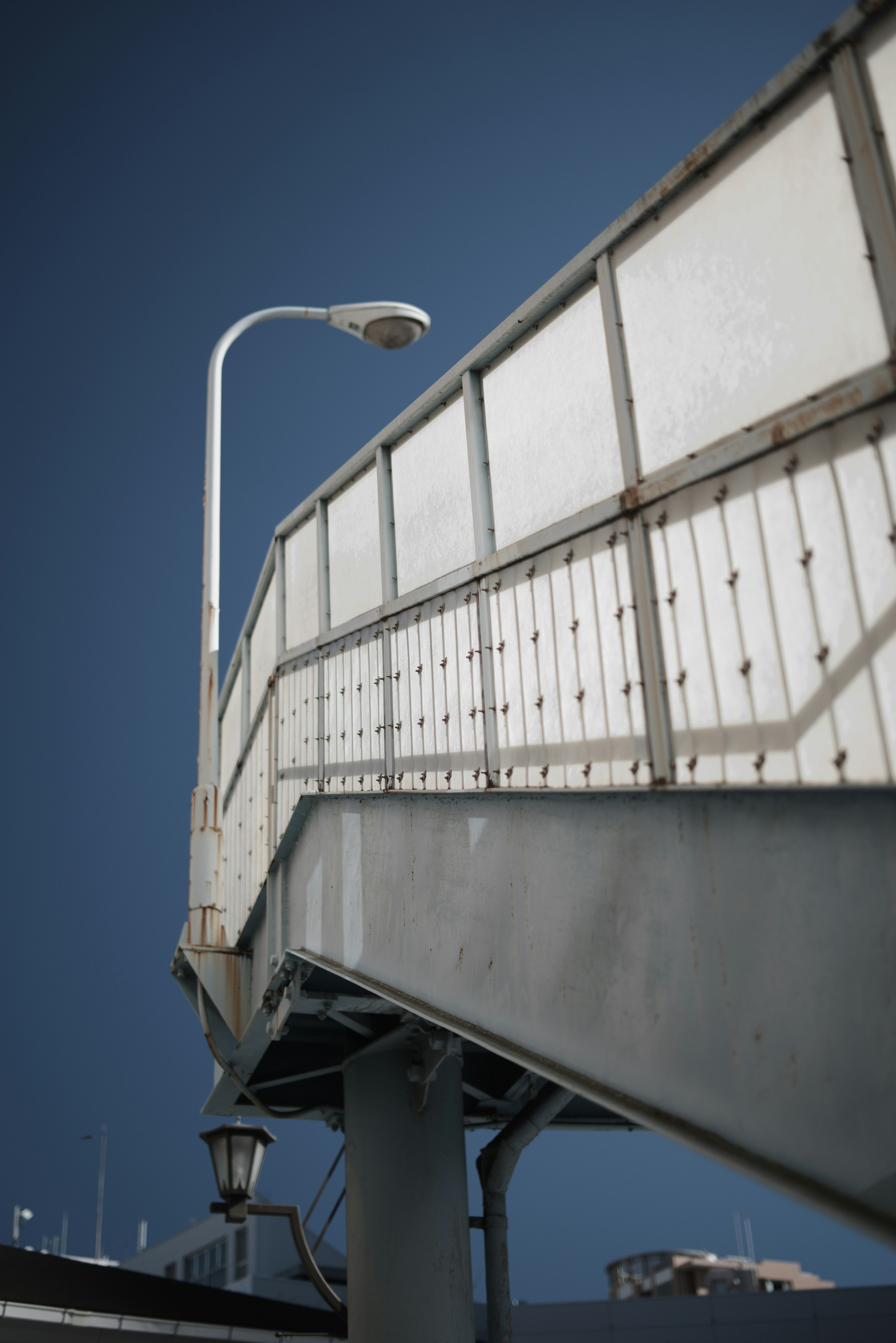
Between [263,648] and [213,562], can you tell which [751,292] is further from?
[213,562]

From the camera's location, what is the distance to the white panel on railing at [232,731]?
14.6 m

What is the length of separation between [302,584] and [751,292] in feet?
21.7

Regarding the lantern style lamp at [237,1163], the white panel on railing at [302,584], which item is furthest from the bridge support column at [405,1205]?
the white panel on railing at [302,584]

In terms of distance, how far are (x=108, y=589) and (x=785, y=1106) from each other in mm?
180776

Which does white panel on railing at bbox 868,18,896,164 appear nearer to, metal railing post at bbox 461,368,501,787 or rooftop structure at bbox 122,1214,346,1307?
metal railing post at bbox 461,368,501,787

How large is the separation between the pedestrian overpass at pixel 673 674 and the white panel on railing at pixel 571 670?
A: 2 cm

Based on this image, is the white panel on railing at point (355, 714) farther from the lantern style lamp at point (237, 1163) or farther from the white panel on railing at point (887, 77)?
→ the white panel on railing at point (887, 77)

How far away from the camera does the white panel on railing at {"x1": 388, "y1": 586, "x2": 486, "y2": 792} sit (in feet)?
24.5

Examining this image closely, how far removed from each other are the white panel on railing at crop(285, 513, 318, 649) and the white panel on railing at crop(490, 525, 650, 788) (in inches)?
153

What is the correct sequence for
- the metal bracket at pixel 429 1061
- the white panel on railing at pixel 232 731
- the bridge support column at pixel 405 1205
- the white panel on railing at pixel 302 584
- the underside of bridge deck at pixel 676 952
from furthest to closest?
the white panel on railing at pixel 232 731 < the metal bracket at pixel 429 1061 < the bridge support column at pixel 405 1205 < the white panel on railing at pixel 302 584 < the underside of bridge deck at pixel 676 952

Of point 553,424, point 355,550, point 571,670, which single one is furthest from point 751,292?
point 355,550

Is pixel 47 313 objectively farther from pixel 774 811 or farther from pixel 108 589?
pixel 774 811

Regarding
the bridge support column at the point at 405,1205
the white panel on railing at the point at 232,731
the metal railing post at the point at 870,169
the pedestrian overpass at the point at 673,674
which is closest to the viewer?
the pedestrian overpass at the point at 673,674

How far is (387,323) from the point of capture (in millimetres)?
14242
